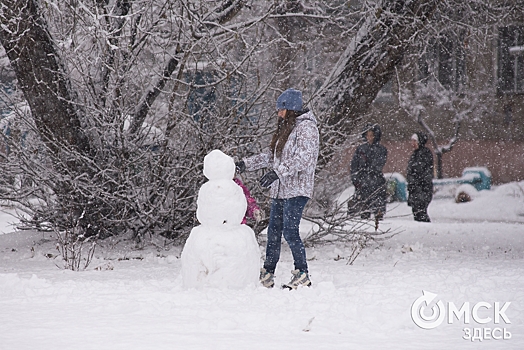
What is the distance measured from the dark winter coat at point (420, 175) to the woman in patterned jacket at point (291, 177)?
8304mm

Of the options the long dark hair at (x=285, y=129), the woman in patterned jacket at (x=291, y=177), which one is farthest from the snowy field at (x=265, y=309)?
the long dark hair at (x=285, y=129)

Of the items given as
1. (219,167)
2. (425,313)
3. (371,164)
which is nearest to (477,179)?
(371,164)

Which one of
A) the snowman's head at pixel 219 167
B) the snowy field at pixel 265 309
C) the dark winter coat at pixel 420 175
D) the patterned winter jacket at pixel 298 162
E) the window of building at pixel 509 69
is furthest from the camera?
the window of building at pixel 509 69

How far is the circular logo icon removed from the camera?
470 centimetres

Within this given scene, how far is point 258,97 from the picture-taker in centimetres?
829

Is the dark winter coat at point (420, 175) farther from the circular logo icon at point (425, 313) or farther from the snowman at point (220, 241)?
the circular logo icon at point (425, 313)

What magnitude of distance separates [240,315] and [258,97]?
398 centimetres

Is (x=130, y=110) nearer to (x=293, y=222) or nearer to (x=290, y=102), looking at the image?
(x=290, y=102)

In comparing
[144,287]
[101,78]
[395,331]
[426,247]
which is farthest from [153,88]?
[395,331]

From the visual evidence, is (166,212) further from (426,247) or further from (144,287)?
(426,247)

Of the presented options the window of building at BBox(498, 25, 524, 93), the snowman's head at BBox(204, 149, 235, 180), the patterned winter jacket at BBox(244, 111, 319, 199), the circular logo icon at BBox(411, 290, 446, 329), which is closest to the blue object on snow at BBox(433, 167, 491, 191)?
the window of building at BBox(498, 25, 524, 93)

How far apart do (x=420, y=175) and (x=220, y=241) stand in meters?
9.31

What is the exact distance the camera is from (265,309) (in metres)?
5.04

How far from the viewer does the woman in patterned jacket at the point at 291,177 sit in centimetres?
612
